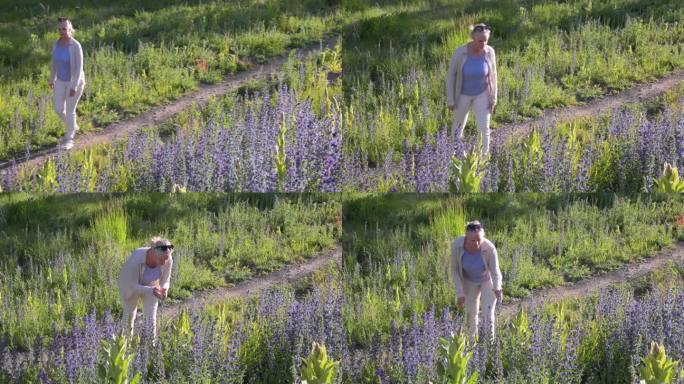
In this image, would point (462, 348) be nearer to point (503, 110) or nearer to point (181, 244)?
point (181, 244)

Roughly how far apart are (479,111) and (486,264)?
2429 millimetres

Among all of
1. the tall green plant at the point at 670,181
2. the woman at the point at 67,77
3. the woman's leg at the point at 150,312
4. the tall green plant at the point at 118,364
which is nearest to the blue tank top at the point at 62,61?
the woman at the point at 67,77

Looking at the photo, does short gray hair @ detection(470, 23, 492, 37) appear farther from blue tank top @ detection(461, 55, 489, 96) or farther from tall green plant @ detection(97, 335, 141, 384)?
tall green plant @ detection(97, 335, 141, 384)

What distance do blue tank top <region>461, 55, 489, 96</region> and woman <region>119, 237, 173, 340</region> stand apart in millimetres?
3969

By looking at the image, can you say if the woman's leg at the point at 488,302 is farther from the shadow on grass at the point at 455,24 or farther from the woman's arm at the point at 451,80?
the shadow on grass at the point at 455,24

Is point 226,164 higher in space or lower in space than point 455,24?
lower

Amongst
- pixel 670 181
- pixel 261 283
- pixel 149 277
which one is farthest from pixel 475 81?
pixel 149 277

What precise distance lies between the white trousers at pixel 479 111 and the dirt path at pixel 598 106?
0.64m

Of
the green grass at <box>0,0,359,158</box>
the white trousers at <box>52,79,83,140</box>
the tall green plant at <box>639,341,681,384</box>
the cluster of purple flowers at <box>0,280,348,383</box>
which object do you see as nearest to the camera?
the tall green plant at <box>639,341,681,384</box>

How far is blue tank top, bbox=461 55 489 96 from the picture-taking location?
58.1ft

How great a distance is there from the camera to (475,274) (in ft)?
53.3

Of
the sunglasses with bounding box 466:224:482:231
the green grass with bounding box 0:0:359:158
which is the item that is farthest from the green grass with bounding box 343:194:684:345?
the green grass with bounding box 0:0:359:158

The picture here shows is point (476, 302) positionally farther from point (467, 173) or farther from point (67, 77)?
point (67, 77)

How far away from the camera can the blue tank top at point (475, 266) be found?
16.2 meters
